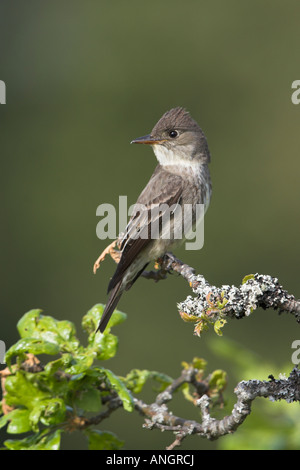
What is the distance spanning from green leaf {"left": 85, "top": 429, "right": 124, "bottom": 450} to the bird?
3.59ft

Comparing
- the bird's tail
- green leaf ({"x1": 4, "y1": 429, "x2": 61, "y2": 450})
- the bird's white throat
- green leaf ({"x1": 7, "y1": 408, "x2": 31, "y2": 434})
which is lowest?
green leaf ({"x1": 4, "y1": 429, "x2": 61, "y2": 450})

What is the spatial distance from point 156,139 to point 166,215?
0.54 metres

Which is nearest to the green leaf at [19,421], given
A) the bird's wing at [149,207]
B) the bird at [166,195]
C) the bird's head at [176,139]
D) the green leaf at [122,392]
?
the green leaf at [122,392]

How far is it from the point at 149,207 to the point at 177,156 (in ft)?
1.46

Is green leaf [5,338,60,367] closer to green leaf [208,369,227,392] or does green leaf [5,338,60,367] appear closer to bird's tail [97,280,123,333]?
bird's tail [97,280,123,333]

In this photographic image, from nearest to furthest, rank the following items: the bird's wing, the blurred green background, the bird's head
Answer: the bird's wing → the bird's head → the blurred green background

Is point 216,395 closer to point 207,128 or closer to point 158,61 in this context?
point 207,128

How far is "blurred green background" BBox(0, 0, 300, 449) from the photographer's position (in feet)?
25.2

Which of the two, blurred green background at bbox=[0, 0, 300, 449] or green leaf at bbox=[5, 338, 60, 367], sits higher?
blurred green background at bbox=[0, 0, 300, 449]

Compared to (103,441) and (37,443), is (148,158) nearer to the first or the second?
(103,441)

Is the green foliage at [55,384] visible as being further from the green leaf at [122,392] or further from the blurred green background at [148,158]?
the blurred green background at [148,158]

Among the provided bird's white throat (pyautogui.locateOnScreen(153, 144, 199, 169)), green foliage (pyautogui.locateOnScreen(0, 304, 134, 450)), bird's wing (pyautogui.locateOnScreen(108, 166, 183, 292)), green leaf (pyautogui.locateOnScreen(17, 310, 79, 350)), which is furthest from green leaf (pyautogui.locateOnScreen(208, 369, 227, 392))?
bird's white throat (pyautogui.locateOnScreen(153, 144, 199, 169))

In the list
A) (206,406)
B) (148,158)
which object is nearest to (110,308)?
(206,406)

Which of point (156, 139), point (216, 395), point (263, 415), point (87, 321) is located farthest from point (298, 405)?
point (156, 139)
